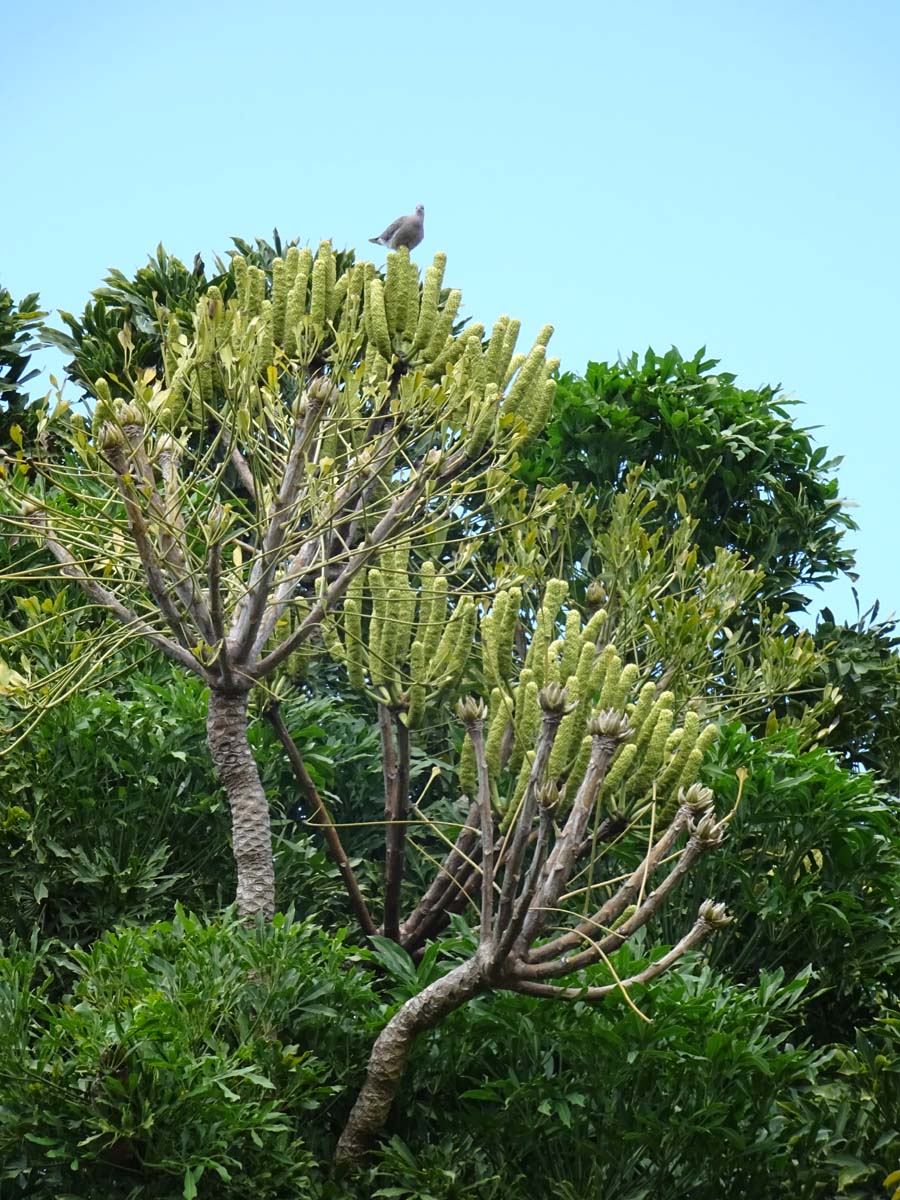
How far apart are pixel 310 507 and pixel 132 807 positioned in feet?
10.3

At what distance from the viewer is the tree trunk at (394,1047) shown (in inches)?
334

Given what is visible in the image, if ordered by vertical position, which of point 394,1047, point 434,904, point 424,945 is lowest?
point 394,1047

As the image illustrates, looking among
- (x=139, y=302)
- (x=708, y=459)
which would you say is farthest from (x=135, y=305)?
(x=708, y=459)

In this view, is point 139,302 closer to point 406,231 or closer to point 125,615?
point 406,231

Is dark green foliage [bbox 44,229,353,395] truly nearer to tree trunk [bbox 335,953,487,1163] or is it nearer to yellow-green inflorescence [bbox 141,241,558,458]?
yellow-green inflorescence [bbox 141,241,558,458]

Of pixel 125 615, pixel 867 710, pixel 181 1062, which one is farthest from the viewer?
pixel 867 710

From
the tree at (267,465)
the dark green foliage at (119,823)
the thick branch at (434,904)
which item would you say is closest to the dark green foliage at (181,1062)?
the tree at (267,465)

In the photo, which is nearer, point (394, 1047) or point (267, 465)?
point (394, 1047)

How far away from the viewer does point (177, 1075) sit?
857cm

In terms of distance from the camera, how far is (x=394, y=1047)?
29.3 feet

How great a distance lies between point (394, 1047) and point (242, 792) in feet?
5.54

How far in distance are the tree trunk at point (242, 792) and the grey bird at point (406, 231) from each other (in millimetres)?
3939

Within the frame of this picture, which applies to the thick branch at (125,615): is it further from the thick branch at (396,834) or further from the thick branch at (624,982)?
the thick branch at (624,982)

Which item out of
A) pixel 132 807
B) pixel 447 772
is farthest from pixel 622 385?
pixel 132 807
